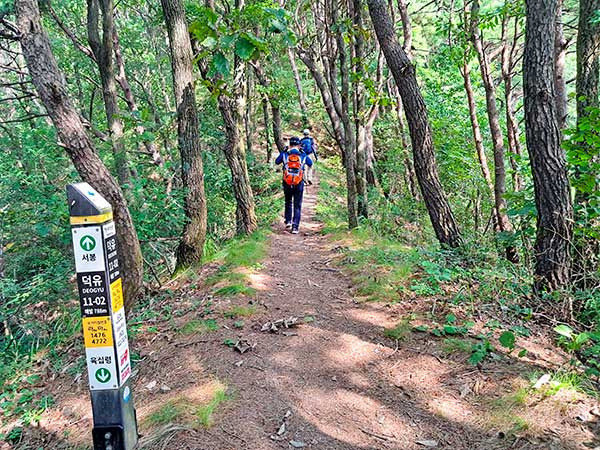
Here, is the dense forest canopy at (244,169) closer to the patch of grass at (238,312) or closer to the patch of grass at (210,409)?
the patch of grass at (238,312)

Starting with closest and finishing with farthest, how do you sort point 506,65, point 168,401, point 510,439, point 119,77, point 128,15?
point 510,439 < point 168,401 < point 506,65 < point 119,77 < point 128,15

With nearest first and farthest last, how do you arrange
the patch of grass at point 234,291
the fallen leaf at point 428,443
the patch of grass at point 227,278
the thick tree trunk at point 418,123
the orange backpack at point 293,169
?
the fallen leaf at point 428,443
the patch of grass at point 234,291
the patch of grass at point 227,278
the thick tree trunk at point 418,123
the orange backpack at point 293,169

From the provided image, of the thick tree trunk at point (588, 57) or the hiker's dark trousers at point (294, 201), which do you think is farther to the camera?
the hiker's dark trousers at point (294, 201)

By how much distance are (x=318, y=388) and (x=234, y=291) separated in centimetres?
247

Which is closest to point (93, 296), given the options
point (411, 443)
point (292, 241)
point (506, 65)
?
point (411, 443)

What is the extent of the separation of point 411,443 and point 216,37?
3.18 metres

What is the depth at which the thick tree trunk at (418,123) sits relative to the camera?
6.95 m

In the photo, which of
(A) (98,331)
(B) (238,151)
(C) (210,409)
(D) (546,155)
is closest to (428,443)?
(C) (210,409)

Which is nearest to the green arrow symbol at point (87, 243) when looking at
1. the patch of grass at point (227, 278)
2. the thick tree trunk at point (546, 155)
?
the patch of grass at point (227, 278)

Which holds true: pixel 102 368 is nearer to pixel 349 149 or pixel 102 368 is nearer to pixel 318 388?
pixel 318 388

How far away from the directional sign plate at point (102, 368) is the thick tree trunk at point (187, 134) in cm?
518

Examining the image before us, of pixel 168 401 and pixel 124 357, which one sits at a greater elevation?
pixel 124 357

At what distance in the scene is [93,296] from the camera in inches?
103

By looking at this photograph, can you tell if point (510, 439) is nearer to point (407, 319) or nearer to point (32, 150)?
point (407, 319)
